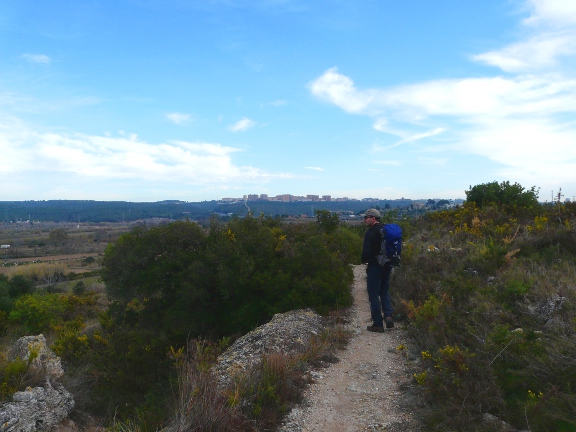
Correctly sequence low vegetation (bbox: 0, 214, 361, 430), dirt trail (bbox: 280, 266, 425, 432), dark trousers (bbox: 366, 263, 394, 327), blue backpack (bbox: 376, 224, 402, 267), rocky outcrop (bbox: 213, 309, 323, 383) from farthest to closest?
low vegetation (bbox: 0, 214, 361, 430)
dark trousers (bbox: 366, 263, 394, 327)
blue backpack (bbox: 376, 224, 402, 267)
rocky outcrop (bbox: 213, 309, 323, 383)
dirt trail (bbox: 280, 266, 425, 432)

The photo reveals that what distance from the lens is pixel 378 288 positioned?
7137 mm

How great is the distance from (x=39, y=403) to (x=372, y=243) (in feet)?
20.8

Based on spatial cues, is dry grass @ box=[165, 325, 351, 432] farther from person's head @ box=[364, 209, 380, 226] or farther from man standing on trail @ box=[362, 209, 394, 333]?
person's head @ box=[364, 209, 380, 226]

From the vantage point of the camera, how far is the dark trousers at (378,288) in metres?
7.08

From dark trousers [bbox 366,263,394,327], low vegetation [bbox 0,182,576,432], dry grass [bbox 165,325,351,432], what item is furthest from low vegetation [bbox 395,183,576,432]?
dry grass [bbox 165,325,351,432]

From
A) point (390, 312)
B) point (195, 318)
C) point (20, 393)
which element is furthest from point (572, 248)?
point (20, 393)

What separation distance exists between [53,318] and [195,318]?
9.81m

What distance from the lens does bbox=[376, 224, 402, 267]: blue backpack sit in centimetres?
682

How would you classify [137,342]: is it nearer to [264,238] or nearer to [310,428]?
[264,238]

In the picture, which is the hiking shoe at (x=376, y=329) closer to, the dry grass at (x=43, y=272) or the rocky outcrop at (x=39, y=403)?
the rocky outcrop at (x=39, y=403)

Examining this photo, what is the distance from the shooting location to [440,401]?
3.96 metres

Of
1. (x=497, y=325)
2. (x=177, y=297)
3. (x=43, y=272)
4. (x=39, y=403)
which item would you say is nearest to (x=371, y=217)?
(x=497, y=325)

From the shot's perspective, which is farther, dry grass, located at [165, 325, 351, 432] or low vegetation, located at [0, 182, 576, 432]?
low vegetation, located at [0, 182, 576, 432]

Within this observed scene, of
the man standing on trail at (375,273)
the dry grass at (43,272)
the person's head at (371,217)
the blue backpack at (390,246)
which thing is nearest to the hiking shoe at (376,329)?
the man standing on trail at (375,273)
